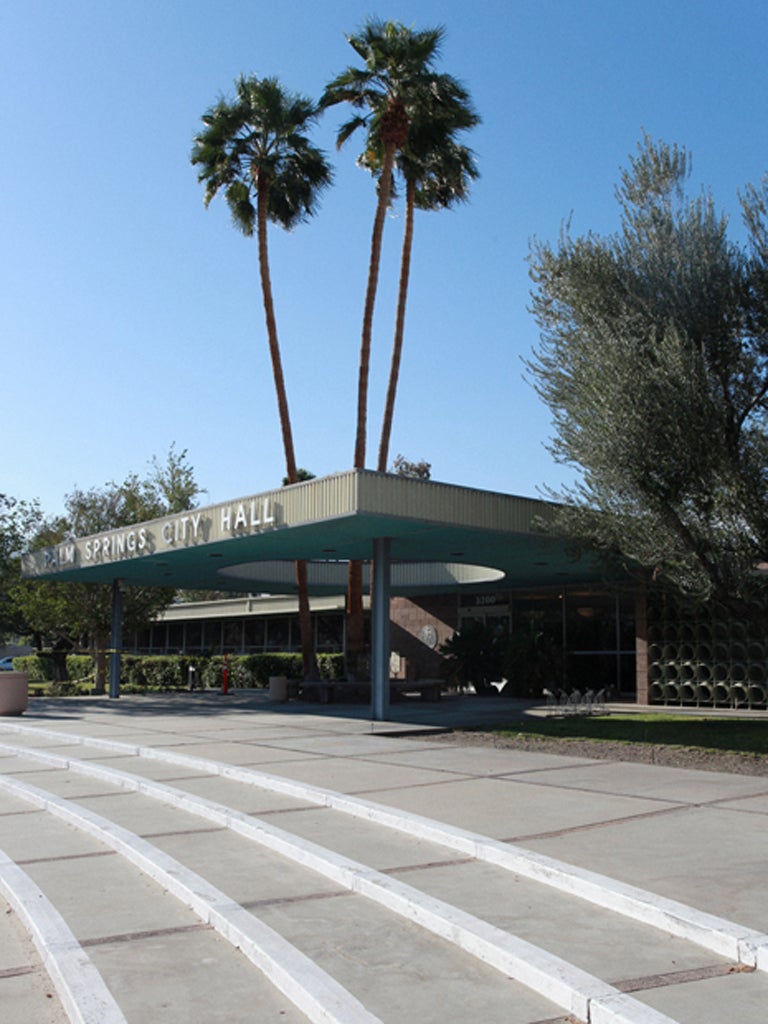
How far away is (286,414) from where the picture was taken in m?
27.2

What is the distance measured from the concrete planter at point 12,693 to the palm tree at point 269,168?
7483 millimetres

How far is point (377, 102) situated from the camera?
24.9m

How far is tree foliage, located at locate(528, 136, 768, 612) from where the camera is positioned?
13742 mm

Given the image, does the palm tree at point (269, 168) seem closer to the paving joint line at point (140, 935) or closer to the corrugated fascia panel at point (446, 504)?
the corrugated fascia panel at point (446, 504)

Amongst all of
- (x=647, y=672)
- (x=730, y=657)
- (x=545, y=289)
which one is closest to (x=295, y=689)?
(x=647, y=672)

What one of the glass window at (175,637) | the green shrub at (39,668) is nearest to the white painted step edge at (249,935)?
the glass window at (175,637)

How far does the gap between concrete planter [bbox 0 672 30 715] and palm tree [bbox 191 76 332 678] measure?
7.48m

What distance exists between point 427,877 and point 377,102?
22.6 m

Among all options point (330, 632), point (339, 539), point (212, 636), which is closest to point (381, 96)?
point (339, 539)

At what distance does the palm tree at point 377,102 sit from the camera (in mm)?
24234

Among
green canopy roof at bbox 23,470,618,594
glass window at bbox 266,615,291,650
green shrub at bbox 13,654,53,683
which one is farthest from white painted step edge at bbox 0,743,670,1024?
green shrub at bbox 13,654,53,683

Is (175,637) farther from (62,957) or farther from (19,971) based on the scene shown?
(62,957)

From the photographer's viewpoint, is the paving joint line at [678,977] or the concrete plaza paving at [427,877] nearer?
the paving joint line at [678,977]

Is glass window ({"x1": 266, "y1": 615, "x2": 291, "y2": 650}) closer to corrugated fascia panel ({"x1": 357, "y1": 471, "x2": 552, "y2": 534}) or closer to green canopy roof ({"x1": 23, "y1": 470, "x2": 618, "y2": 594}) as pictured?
green canopy roof ({"x1": 23, "y1": 470, "x2": 618, "y2": 594})
